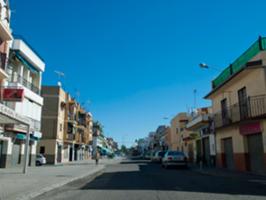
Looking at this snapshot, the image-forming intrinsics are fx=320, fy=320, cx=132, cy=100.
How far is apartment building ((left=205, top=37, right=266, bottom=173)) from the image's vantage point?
22.4 meters

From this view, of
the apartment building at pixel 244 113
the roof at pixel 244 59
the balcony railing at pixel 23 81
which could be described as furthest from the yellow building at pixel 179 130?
the balcony railing at pixel 23 81

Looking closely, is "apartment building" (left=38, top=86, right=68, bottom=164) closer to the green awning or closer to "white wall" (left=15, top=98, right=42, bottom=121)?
"white wall" (left=15, top=98, right=42, bottom=121)

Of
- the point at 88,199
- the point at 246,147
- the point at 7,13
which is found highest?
the point at 7,13

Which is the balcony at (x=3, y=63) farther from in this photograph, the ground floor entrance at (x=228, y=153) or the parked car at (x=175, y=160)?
the ground floor entrance at (x=228, y=153)

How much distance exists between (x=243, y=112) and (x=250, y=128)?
201 centimetres

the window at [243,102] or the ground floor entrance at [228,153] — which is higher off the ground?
the window at [243,102]

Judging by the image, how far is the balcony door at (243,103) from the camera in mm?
24719

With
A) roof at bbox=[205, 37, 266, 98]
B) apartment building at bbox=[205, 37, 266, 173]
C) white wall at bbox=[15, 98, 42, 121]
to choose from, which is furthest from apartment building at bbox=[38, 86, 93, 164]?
roof at bbox=[205, 37, 266, 98]

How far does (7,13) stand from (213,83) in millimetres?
21061

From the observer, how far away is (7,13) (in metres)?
27.6

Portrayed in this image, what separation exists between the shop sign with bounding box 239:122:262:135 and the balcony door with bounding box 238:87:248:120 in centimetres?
70

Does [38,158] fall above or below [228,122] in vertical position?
below

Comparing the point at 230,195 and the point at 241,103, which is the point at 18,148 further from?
the point at 230,195

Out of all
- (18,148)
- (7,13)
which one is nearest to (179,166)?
(18,148)
